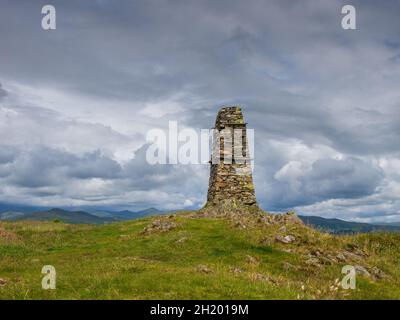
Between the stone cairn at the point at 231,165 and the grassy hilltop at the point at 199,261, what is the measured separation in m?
10.9

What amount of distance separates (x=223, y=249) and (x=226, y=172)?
22.7 metres

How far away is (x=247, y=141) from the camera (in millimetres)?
52125

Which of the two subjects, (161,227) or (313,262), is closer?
A: (313,262)

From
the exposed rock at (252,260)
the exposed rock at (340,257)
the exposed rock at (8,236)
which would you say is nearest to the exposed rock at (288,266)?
the exposed rock at (252,260)

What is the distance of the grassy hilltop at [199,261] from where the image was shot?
17.6 m

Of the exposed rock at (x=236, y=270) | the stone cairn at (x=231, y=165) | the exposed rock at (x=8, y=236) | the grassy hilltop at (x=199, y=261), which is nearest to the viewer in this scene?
the grassy hilltop at (x=199, y=261)

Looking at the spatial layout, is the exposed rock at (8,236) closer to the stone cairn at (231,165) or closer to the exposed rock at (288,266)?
the stone cairn at (231,165)

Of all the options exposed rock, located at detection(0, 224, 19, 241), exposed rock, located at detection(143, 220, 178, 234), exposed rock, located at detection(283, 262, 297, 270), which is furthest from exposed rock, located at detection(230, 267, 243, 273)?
exposed rock, located at detection(0, 224, 19, 241)

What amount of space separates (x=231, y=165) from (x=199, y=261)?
26.7m

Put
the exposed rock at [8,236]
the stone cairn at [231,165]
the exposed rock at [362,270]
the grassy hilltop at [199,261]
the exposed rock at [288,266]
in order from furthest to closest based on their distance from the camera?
the stone cairn at [231,165], the exposed rock at [8,236], the exposed rock at [362,270], the exposed rock at [288,266], the grassy hilltop at [199,261]

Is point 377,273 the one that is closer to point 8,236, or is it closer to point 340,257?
point 340,257

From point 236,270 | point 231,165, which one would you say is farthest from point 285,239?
point 231,165

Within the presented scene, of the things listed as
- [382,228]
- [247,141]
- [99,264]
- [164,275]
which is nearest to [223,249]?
[99,264]

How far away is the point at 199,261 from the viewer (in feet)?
83.7
